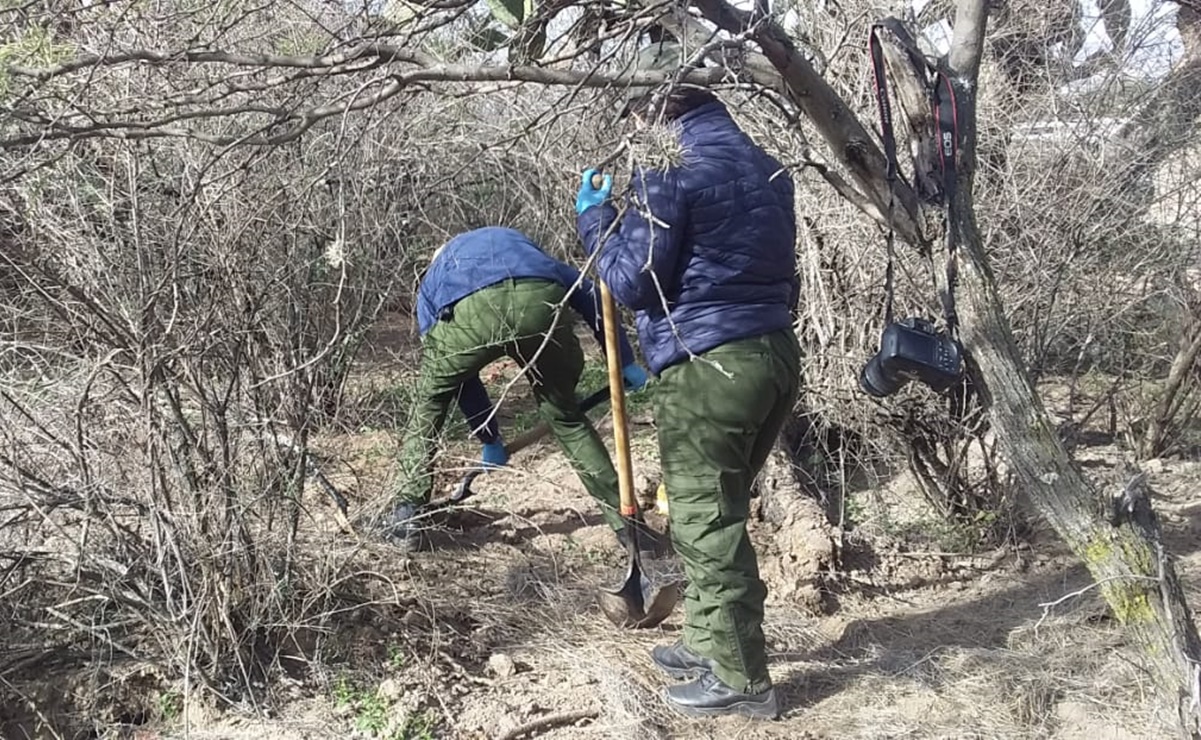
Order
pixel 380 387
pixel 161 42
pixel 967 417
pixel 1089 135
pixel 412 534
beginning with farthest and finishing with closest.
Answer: pixel 380 387, pixel 1089 135, pixel 967 417, pixel 412 534, pixel 161 42

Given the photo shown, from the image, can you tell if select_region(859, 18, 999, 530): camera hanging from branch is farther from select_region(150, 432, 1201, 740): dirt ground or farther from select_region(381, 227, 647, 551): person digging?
select_region(381, 227, 647, 551): person digging

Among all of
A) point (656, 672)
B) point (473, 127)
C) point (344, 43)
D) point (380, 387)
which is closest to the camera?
point (344, 43)

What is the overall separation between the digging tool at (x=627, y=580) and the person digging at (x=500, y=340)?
0.61 ft

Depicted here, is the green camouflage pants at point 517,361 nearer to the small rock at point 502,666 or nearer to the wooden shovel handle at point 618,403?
the wooden shovel handle at point 618,403

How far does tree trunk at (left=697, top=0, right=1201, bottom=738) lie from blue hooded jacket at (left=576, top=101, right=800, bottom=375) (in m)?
0.28

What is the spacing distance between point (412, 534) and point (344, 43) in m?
2.21

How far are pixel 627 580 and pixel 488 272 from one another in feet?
4.27

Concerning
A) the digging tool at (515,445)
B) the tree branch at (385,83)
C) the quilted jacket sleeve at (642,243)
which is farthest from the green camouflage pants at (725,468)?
the digging tool at (515,445)

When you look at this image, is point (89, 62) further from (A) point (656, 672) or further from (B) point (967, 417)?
(B) point (967, 417)

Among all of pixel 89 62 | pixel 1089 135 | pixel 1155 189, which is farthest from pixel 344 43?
pixel 1155 189

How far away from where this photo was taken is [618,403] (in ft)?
13.1

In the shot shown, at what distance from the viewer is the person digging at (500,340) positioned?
13.3 ft

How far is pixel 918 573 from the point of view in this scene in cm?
460

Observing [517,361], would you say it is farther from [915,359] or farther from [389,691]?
[915,359]
